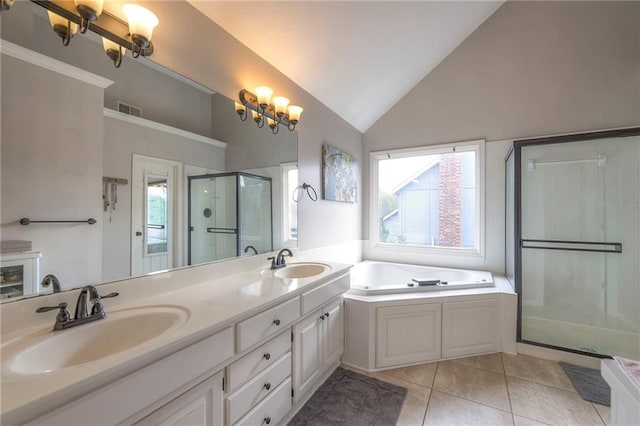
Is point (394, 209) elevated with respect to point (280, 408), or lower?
Result: elevated

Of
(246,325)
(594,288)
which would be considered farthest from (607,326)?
(246,325)

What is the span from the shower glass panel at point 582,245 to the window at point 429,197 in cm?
61

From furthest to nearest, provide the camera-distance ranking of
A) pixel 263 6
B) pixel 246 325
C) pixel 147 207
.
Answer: pixel 263 6
pixel 147 207
pixel 246 325

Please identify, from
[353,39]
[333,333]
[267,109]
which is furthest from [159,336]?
[353,39]

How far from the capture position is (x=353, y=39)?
2.31m

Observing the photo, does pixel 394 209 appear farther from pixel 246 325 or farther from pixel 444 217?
pixel 246 325

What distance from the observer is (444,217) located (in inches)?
137

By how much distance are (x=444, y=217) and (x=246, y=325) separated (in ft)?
9.83

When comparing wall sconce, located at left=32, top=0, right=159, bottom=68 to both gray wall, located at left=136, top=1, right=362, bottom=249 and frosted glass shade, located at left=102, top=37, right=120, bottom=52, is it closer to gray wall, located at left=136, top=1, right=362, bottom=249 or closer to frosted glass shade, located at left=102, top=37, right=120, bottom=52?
frosted glass shade, located at left=102, top=37, right=120, bottom=52

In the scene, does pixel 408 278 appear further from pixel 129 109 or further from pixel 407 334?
pixel 129 109

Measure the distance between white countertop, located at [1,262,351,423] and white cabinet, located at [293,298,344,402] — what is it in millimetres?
274

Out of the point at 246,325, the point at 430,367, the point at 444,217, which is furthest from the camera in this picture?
the point at 444,217

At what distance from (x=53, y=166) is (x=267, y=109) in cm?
137

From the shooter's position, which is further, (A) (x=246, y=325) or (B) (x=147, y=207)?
(B) (x=147, y=207)
